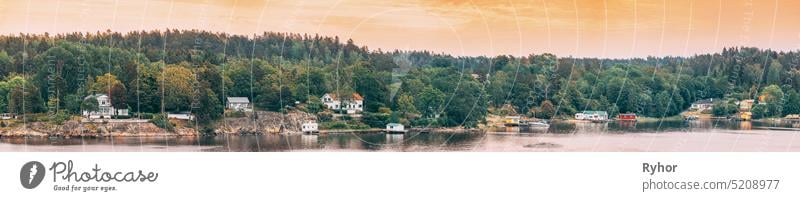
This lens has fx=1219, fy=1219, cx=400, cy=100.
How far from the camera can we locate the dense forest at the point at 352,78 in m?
22.4

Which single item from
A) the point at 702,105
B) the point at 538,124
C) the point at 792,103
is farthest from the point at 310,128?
the point at 792,103

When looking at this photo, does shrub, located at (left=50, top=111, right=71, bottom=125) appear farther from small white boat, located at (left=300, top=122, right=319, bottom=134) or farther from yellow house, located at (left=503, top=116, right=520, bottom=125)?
yellow house, located at (left=503, top=116, right=520, bottom=125)

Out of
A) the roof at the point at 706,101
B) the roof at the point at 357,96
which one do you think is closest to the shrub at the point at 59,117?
the roof at the point at 357,96

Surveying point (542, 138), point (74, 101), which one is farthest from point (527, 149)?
point (74, 101)

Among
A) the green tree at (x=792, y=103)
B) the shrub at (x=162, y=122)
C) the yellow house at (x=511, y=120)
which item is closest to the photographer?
the shrub at (x=162, y=122)

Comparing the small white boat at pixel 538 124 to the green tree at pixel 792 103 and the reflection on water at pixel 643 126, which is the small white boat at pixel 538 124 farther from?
the green tree at pixel 792 103

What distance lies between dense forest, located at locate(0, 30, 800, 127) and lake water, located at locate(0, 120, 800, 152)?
3.45 ft

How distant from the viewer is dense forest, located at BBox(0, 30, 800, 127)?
22.4m

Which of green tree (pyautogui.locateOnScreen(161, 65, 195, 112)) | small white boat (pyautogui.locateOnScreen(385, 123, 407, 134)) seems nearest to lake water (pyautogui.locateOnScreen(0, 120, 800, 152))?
small white boat (pyautogui.locateOnScreen(385, 123, 407, 134))

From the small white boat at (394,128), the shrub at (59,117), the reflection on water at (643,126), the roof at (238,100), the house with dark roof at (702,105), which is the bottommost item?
the reflection on water at (643,126)

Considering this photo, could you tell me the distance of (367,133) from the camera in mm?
22031

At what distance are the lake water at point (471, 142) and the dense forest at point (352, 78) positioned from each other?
3.45 ft

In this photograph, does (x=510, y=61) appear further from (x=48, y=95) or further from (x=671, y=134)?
(x=48, y=95)

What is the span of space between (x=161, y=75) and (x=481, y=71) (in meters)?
7.04
